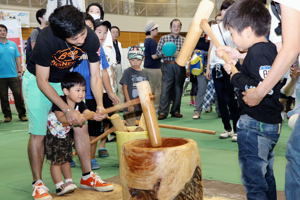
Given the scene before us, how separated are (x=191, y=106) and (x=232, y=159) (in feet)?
16.4

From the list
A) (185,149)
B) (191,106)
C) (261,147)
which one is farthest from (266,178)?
(191,106)

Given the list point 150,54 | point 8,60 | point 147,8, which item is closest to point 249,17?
point 150,54

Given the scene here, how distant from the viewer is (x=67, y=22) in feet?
8.41

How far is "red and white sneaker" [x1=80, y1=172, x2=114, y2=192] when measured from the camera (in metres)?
3.02

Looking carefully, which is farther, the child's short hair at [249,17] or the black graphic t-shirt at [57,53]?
the black graphic t-shirt at [57,53]

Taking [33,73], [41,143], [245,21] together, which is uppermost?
[245,21]

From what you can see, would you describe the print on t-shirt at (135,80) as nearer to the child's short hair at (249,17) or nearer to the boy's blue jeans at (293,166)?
the child's short hair at (249,17)

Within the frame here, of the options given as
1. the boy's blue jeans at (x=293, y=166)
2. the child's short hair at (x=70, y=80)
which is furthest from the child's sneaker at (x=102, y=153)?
the boy's blue jeans at (x=293, y=166)

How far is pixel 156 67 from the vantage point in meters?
6.99

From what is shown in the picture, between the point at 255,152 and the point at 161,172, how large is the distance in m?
0.56

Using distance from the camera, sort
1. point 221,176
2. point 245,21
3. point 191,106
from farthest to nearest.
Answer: point 191,106
point 221,176
point 245,21

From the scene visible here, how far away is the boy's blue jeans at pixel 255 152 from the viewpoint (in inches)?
79.0

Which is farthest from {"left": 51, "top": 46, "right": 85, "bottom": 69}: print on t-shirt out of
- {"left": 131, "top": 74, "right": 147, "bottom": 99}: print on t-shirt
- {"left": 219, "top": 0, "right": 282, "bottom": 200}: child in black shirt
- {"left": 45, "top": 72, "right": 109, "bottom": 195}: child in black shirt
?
{"left": 131, "top": 74, "right": 147, "bottom": 99}: print on t-shirt

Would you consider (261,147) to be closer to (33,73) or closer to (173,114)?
(33,73)
